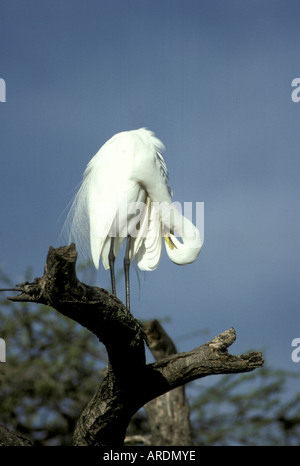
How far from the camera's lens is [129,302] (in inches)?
176

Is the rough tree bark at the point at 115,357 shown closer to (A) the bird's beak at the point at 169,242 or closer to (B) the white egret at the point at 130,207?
(B) the white egret at the point at 130,207

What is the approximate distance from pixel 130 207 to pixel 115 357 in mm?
1681

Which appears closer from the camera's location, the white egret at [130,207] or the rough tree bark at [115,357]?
the rough tree bark at [115,357]

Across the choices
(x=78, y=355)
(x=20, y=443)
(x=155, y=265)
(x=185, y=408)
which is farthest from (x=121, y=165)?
(x=78, y=355)

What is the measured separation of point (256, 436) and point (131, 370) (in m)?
3.91

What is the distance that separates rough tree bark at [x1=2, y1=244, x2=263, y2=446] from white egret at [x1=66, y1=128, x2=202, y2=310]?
114cm

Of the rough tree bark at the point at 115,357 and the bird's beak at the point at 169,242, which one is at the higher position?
the bird's beak at the point at 169,242

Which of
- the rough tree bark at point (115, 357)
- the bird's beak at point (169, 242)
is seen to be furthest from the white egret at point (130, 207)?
the rough tree bark at point (115, 357)

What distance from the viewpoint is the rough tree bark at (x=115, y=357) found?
2.58m

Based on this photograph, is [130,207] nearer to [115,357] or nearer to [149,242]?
[149,242]

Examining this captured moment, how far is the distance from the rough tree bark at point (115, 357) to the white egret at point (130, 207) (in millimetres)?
1143

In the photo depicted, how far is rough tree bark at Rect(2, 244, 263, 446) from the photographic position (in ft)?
8.48

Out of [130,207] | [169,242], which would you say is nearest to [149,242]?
[169,242]

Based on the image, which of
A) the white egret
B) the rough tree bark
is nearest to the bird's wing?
the white egret
